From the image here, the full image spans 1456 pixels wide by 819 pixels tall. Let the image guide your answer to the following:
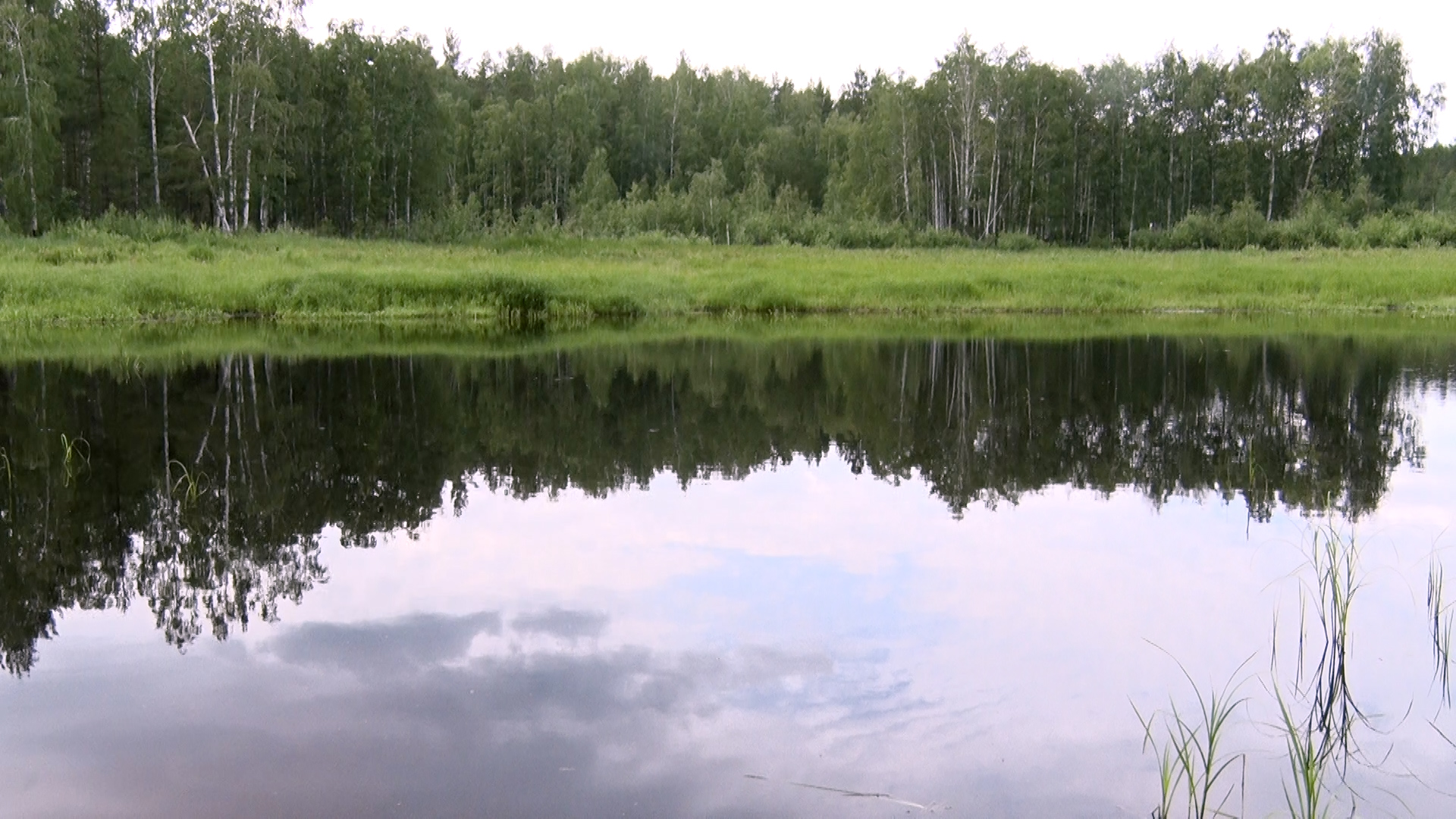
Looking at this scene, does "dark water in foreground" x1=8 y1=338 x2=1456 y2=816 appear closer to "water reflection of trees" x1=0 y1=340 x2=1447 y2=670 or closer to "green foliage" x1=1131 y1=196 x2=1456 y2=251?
"water reflection of trees" x1=0 y1=340 x2=1447 y2=670

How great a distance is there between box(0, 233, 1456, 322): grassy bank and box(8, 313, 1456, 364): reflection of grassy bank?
1114 millimetres

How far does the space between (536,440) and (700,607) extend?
5.50 metres

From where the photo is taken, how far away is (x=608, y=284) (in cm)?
2917

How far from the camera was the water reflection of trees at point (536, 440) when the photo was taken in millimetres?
7562

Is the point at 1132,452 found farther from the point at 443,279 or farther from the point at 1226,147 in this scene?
the point at 1226,147

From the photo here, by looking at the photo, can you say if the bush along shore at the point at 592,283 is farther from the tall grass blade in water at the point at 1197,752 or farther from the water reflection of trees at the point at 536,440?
the tall grass blade in water at the point at 1197,752

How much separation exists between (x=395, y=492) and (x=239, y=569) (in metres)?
2.27

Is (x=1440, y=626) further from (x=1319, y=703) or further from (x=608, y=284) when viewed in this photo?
(x=608, y=284)

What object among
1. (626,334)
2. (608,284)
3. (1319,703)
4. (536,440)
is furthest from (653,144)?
(1319,703)

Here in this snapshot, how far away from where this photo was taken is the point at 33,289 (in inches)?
995

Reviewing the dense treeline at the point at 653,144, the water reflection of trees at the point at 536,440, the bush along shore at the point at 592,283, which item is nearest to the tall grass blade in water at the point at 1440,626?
the water reflection of trees at the point at 536,440

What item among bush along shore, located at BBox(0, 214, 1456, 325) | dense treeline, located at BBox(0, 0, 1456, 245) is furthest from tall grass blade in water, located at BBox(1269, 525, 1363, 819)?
dense treeline, located at BBox(0, 0, 1456, 245)

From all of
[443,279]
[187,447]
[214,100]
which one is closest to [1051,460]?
[187,447]

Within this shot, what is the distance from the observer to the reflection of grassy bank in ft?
64.2
